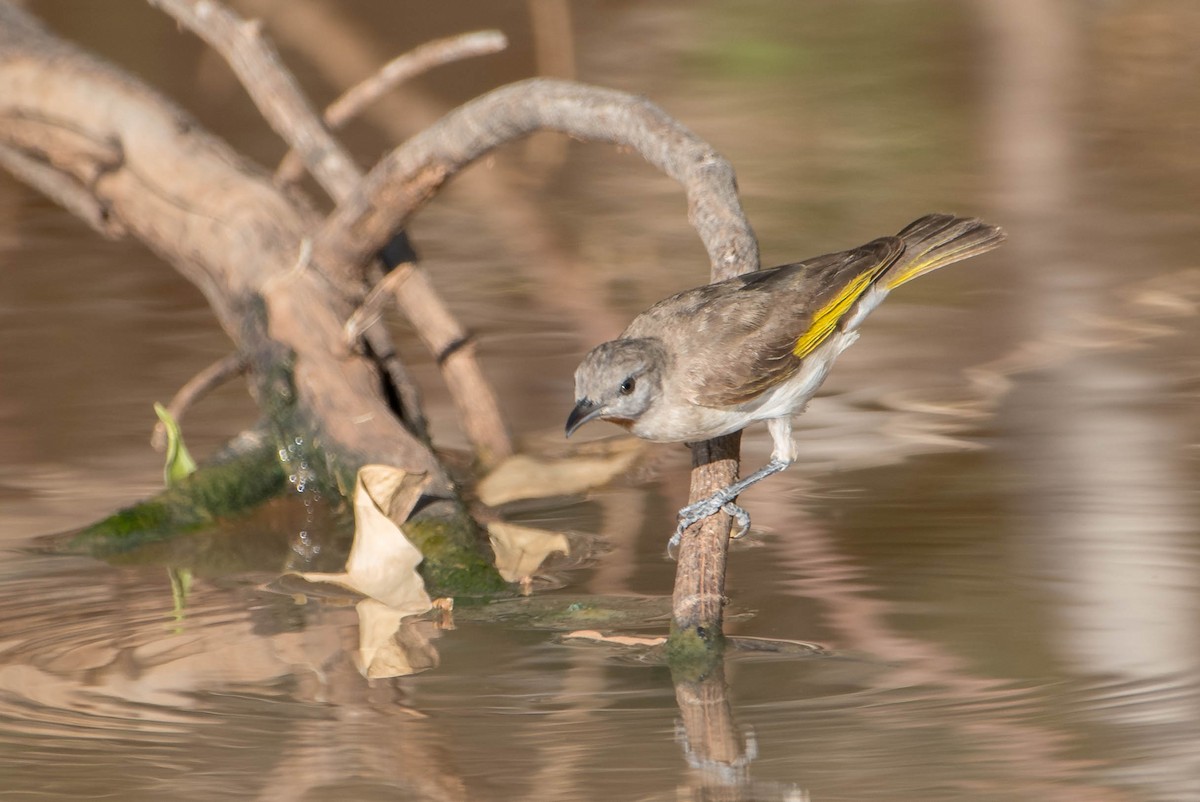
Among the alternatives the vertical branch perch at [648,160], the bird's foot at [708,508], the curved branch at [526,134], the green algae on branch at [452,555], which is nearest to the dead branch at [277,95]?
the curved branch at [526,134]

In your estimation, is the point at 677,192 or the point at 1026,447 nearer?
the point at 1026,447

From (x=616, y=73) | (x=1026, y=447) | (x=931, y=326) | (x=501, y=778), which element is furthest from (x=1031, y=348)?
(x=616, y=73)

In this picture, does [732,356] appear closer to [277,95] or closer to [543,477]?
[543,477]

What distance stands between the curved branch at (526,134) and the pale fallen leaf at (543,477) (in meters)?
0.94

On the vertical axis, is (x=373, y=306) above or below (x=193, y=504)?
above

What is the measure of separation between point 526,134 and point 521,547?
122 centimetres

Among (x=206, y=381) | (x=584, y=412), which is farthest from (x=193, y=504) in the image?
(x=584, y=412)

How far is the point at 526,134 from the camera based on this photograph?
5234 millimetres

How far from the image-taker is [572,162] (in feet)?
37.3

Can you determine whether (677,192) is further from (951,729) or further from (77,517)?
(951,729)

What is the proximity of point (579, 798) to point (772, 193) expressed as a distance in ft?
21.8

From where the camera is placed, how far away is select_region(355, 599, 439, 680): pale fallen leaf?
447 centimetres

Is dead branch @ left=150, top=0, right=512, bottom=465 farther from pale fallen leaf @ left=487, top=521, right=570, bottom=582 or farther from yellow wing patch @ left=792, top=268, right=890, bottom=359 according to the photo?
yellow wing patch @ left=792, top=268, right=890, bottom=359

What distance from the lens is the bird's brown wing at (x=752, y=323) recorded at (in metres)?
4.37
